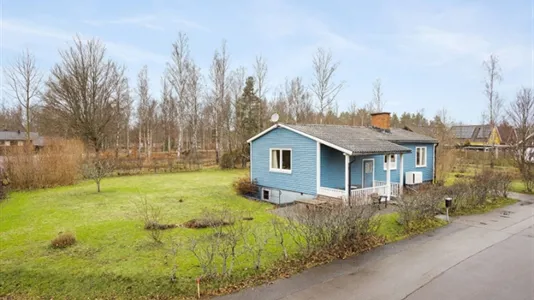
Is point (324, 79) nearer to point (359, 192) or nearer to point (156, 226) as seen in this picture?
point (359, 192)

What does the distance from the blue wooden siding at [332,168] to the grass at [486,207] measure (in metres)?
4.59

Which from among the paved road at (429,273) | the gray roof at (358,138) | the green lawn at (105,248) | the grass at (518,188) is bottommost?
the grass at (518,188)

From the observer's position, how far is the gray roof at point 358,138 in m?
12.6

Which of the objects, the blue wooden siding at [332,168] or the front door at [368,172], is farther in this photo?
the front door at [368,172]

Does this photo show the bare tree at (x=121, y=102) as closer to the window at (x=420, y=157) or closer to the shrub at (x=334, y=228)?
the window at (x=420, y=157)

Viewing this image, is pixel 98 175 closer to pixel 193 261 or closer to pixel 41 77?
pixel 193 261

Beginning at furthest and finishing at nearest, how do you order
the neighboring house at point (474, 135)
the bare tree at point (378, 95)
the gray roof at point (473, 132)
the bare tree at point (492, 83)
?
the gray roof at point (473, 132)
the neighboring house at point (474, 135)
the bare tree at point (378, 95)
the bare tree at point (492, 83)

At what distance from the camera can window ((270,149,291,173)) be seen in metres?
14.5

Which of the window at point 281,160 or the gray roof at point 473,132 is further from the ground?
the gray roof at point 473,132

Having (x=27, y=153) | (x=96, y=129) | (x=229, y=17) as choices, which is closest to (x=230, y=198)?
(x=229, y=17)

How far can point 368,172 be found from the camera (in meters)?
15.0

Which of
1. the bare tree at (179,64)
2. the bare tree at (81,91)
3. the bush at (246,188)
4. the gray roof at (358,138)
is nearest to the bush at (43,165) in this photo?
the bare tree at (81,91)

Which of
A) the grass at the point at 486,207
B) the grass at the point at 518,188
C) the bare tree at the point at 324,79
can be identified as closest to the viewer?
the grass at the point at 486,207

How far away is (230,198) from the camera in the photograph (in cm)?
1455
